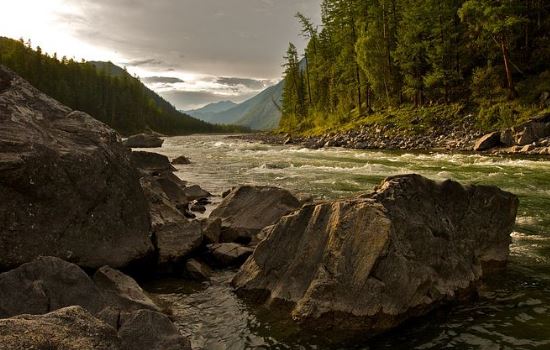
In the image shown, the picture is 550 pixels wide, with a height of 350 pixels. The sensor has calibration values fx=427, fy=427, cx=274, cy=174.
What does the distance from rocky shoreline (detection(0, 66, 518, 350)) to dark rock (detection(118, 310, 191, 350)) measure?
0.02 meters

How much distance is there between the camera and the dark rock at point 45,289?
22.9 feet

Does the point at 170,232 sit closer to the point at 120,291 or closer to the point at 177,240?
the point at 177,240

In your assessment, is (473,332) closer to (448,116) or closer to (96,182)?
(96,182)

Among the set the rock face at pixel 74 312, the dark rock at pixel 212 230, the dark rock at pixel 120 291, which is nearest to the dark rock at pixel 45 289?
the rock face at pixel 74 312

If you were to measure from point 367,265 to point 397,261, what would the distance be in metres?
0.61

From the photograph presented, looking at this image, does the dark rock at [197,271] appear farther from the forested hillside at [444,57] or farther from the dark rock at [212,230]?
the forested hillside at [444,57]

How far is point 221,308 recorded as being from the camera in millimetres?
9547

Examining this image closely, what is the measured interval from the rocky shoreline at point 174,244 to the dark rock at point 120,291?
0.11 ft

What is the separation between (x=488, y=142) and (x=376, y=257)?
34.3 metres

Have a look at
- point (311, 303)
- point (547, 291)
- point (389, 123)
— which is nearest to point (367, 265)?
point (311, 303)

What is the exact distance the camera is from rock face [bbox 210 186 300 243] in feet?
46.6

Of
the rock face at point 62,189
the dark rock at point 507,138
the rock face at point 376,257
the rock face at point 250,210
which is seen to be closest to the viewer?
the rock face at point 376,257

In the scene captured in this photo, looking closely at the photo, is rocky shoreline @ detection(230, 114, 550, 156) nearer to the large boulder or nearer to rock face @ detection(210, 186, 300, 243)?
rock face @ detection(210, 186, 300, 243)

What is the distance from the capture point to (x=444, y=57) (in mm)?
54500
